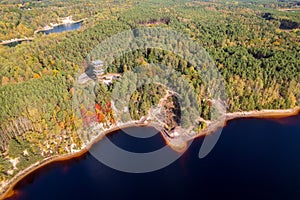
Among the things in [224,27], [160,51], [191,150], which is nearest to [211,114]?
[191,150]

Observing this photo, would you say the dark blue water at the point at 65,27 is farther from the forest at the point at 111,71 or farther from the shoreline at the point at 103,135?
the shoreline at the point at 103,135

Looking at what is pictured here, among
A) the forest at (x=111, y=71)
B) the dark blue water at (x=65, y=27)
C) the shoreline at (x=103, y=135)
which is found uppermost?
the dark blue water at (x=65, y=27)

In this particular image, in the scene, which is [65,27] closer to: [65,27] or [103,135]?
[65,27]

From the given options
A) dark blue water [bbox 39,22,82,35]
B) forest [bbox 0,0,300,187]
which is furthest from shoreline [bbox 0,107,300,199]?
dark blue water [bbox 39,22,82,35]

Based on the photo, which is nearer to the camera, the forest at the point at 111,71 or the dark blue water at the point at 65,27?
the forest at the point at 111,71

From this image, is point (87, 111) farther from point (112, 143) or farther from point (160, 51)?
point (160, 51)

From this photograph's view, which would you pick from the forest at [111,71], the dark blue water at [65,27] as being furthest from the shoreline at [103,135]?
the dark blue water at [65,27]

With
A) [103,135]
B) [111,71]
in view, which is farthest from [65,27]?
[103,135]

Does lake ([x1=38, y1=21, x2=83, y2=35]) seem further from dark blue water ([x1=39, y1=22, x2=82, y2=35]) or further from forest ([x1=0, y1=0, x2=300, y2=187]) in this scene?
forest ([x1=0, y1=0, x2=300, y2=187])

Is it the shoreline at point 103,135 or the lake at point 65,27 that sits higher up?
the lake at point 65,27
